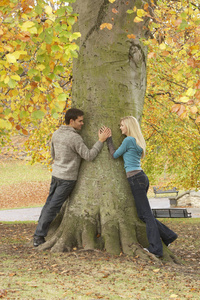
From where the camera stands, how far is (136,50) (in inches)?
207

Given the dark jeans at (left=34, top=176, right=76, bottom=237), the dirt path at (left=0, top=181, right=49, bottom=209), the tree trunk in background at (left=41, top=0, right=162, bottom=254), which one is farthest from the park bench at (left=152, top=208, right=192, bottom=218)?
the dirt path at (left=0, top=181, right=49, bottom=209)

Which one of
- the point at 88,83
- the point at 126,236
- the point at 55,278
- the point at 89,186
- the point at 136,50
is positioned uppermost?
the point at 136,50

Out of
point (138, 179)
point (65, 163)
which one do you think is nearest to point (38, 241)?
point (65, 163)

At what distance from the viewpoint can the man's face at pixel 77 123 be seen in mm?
5078

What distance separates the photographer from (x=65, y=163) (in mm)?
5086

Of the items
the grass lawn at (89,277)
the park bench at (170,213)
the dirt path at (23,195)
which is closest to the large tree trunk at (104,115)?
the grass lawn at (89,277)

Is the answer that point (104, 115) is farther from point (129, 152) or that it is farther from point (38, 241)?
point (38, 241)

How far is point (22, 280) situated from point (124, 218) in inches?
67.7

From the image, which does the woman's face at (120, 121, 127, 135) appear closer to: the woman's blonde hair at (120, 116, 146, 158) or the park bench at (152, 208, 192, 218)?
the woman's blonde hair at (120, 116, 146, 158)

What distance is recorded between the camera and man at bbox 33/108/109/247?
16.5 feet

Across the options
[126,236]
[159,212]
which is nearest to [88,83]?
[126,236]

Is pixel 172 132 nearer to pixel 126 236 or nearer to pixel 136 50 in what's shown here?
pixel 136 50

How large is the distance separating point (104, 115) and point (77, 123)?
407 millimetres

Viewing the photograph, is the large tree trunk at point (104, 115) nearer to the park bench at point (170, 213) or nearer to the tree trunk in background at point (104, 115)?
the tree trunk in background at point (104, 115)
